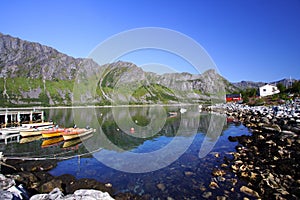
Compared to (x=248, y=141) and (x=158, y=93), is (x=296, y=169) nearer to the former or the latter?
(x=248, y=141)

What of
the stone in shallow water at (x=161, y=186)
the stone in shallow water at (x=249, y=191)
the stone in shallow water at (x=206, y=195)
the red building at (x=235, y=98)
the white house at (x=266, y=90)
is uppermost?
the white house at (x=266, y=90)

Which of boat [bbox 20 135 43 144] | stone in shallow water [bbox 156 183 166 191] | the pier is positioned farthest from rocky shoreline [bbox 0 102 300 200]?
the pier

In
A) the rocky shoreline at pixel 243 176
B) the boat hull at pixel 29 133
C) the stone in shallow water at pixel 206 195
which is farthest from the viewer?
the boat hull at pixel 29 133

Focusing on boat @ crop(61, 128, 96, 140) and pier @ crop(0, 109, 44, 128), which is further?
pier @ crop(0, 109, 44, 128)

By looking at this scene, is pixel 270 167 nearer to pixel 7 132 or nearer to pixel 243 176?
pixel 243 176

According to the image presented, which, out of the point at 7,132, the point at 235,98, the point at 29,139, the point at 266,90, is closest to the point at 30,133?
the point at 29,139

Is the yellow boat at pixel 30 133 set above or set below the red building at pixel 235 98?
below

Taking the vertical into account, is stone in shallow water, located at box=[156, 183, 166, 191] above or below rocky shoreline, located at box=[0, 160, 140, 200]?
below

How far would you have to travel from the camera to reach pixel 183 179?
14.2m

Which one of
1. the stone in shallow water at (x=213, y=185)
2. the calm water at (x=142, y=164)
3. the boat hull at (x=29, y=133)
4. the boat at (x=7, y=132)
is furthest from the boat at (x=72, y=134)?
the stone in shallow water at (x=213, y=185)

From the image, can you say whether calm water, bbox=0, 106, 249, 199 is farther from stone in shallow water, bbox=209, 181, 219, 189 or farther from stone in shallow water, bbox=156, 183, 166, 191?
stone in shallow water, bbox=209, 181, 219, 189

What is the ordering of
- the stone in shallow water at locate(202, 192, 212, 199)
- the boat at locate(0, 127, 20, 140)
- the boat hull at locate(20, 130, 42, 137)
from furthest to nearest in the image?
the boat hull at locate(20, 130, 42, 137) < the boat at locate(0, 127, 20, 140) < the stone in shallow water at locate(202, 192, 212, 199)

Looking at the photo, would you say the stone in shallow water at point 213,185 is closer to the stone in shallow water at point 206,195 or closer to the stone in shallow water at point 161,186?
the stone in shallow water at point 206,195

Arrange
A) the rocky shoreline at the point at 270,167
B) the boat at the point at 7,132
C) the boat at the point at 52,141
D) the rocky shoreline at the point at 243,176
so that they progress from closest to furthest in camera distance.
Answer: the rocky shoreline at the point at 243,176
the rocky shoreline at the point at 270,167
the boat at the point at 52,141
the boat at the point at 7,132
